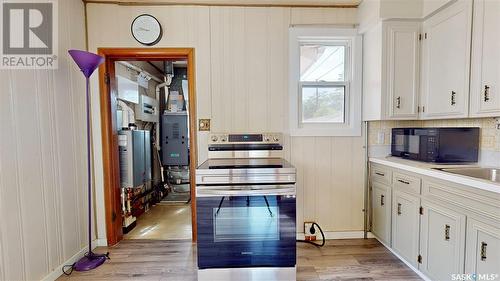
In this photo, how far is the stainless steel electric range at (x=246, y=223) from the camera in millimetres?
1867

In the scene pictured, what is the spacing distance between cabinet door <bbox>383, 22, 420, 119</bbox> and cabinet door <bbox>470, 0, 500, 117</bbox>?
514mm

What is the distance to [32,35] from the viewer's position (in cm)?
196

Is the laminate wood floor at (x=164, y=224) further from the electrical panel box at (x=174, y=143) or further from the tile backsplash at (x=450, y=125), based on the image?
the tile backsplash at (x=450, y=125)

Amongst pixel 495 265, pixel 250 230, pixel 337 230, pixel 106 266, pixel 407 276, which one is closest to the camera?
pixel 495 265

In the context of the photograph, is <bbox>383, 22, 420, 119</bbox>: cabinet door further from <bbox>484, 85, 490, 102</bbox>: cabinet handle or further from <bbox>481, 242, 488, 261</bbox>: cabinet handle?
<bbox>481, 242, 488, 261</bbox>: cabinet handle

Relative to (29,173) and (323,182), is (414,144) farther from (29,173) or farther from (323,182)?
(29,173)

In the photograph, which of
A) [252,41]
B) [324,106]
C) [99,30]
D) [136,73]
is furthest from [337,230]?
[136,73]

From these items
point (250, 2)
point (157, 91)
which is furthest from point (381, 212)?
point (157, 91)

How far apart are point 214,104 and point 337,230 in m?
1.89

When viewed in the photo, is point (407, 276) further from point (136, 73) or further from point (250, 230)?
point (136, 73)

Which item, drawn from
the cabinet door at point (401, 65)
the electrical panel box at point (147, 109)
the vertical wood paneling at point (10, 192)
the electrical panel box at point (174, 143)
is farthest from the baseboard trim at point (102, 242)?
the cabinet door at point (401, 65)

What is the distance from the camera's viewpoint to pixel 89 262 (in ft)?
7.36

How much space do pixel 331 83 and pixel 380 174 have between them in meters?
1.06

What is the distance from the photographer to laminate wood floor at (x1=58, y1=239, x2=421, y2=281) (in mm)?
2072
